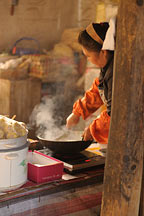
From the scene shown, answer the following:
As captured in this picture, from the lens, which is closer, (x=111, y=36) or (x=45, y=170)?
(x=111, y=36)

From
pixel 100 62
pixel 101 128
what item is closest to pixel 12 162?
pixel 101 128

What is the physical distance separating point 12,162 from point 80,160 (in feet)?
1.90

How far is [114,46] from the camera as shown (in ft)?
5.39

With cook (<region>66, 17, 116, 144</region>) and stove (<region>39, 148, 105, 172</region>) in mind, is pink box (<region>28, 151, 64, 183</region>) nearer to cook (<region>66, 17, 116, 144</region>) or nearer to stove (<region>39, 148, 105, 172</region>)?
stove (<region>39, 148, 105, 172</region>)

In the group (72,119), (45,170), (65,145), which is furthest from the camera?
(72,119)

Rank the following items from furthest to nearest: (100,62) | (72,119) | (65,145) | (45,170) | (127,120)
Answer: (72,119) < (100,62) < (65,145) < (45,170) < (127,120)

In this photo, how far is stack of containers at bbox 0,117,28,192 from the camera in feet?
5.33

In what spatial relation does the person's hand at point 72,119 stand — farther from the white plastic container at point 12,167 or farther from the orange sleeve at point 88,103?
the white plastic container at point 12,167

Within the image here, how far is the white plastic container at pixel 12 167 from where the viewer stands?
1626 millimetres

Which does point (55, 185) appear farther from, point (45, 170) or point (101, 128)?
point (101, 128)

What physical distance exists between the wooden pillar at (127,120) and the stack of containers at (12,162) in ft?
1.50

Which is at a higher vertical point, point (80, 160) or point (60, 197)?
point (80, 160)

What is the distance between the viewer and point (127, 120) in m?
1.58

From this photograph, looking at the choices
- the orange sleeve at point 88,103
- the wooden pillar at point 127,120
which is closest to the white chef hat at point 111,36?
the wooden pillar at point 127,120
